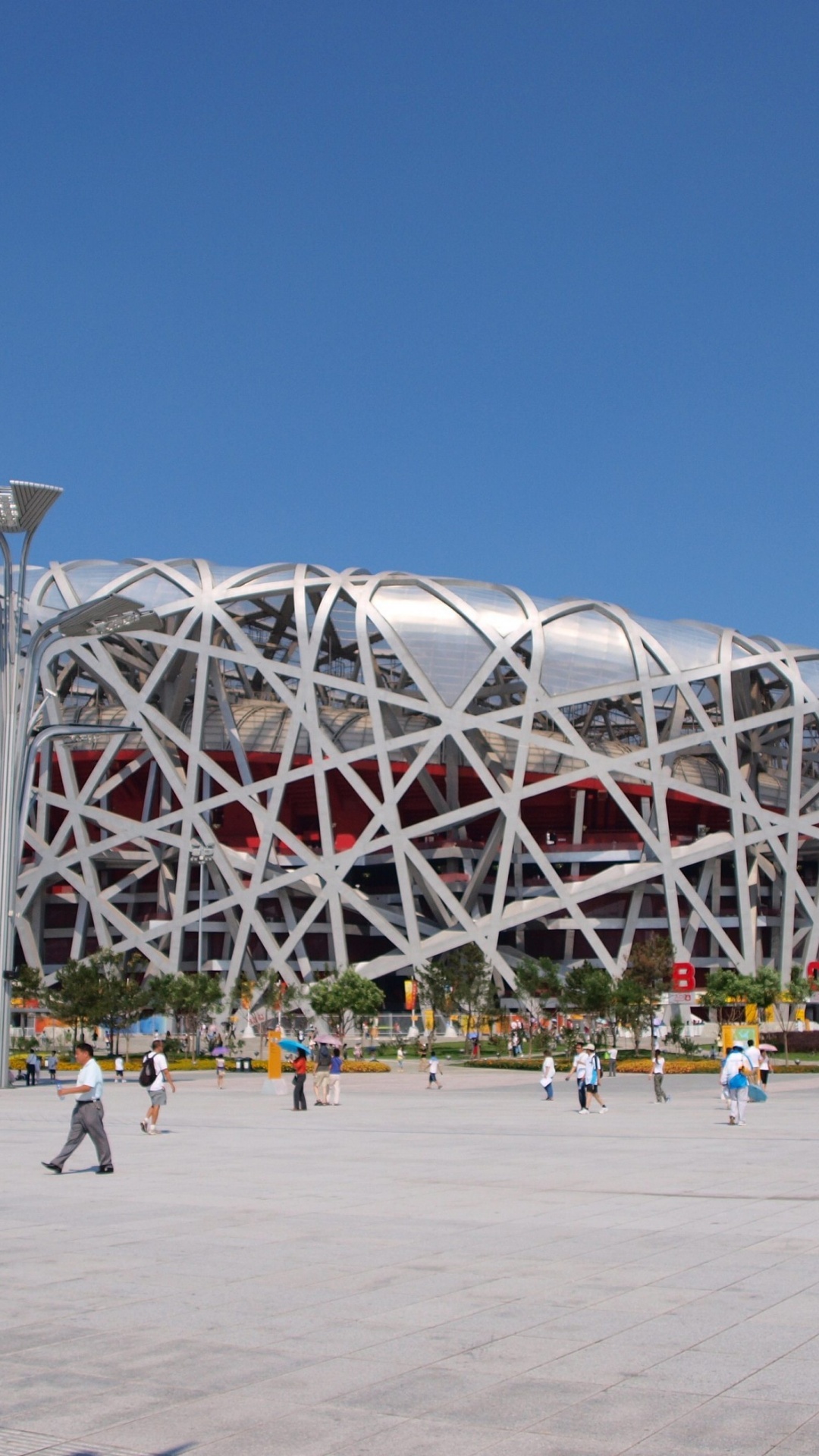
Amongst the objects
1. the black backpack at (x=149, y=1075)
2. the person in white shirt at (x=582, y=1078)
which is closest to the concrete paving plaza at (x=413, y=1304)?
the black backpack at (x=149, y=1075)

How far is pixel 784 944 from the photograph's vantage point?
6688 cm

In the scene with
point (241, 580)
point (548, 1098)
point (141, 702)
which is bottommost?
point (548, 1098)

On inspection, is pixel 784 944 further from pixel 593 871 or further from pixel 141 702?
pixel 141 702

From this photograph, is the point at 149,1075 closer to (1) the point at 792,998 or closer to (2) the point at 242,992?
(2) the point at 242,992

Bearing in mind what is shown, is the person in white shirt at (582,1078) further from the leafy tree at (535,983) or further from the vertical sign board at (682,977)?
the vertical sign board at (682,977)

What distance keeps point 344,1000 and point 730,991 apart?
1773 cm

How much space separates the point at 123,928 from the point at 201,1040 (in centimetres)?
883

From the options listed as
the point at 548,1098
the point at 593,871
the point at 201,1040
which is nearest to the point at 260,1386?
the point at 548,1098

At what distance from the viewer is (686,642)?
219ft

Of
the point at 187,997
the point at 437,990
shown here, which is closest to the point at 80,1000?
the point at 187,997

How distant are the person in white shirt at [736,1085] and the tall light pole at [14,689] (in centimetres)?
1797

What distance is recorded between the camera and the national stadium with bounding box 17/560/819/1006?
204 ft

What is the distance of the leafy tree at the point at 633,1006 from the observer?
46.8 meters

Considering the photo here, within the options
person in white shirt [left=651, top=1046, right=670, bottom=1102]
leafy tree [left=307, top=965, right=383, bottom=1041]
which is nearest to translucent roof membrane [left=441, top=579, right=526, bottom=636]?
leafy tree [left=307, top=965, right=383, bottom=1041]
